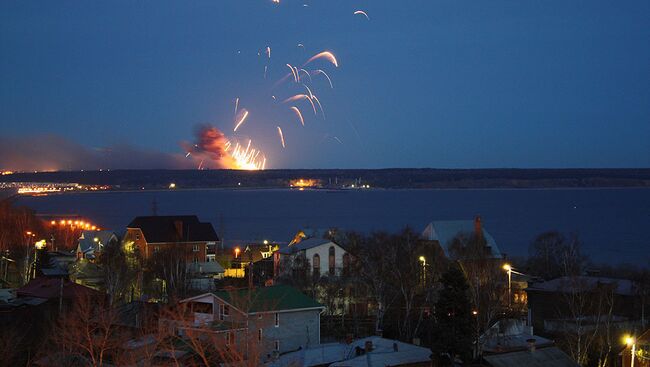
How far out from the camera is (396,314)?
97.6 feet

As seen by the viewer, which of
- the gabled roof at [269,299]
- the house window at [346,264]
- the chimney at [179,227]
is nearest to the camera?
the gabled roof at [269,299]

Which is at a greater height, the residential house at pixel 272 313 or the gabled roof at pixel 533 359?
the residential house at pixel 272 313

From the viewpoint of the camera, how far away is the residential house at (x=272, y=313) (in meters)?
22.8

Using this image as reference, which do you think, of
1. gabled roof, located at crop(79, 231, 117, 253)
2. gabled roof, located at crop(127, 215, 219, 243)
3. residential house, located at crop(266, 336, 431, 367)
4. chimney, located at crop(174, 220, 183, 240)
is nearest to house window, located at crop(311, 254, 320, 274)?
gabled roof, located at crop(127, 215, 219, 243)

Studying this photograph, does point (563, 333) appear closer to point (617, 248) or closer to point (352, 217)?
point (617, 248)

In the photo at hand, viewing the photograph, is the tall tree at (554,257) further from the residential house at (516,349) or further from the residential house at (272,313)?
the residential house at (272,313)

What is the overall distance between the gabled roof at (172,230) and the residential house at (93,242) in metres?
2.10

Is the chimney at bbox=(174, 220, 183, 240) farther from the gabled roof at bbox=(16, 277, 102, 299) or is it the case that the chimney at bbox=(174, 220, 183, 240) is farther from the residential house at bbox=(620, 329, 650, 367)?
the residential house at bbox=(620, 329, 650, 367)

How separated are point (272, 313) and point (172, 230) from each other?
2461cm

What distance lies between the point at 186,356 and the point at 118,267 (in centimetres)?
1361

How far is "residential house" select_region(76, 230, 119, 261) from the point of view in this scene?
1925 inches

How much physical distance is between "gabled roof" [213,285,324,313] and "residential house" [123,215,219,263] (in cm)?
1994

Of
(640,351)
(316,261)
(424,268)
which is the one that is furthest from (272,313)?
(316,261)

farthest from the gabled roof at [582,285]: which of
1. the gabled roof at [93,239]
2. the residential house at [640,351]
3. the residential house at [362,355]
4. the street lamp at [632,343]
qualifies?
the gabled roof at [93,239]
